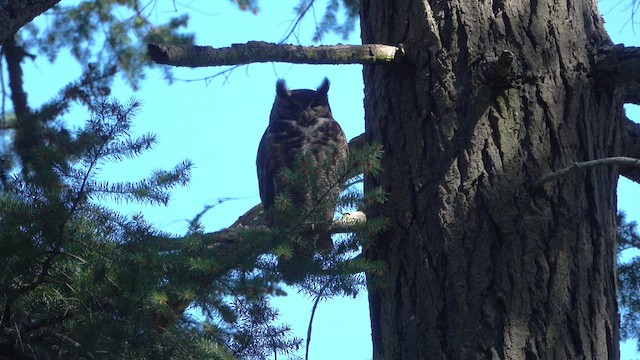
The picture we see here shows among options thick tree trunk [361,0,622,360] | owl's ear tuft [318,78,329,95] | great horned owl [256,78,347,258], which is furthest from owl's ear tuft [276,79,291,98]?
thick tree trunk [361,0,622,360]

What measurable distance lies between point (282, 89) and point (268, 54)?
2595 millimetres

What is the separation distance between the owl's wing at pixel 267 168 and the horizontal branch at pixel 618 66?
2417 mm

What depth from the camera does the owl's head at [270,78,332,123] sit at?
4.70 meters

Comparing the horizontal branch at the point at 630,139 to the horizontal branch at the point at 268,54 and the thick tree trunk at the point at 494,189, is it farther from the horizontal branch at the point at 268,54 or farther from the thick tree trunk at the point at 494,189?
the horizontal branch at the point at 268,54

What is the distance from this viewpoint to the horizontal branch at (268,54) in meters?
2.06

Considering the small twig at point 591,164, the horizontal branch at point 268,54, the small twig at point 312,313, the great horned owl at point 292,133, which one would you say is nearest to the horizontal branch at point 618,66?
the small twig at point 591,164

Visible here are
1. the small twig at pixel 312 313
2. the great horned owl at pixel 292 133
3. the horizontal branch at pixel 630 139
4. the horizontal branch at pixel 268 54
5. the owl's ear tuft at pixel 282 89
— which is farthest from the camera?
the owl's ear tuft at pixel 282 89

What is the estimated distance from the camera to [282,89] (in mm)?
4840

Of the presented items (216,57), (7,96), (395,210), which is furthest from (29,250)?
(7,96)

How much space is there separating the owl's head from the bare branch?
7.61 ft

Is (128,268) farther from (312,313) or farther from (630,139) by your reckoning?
(630,139)

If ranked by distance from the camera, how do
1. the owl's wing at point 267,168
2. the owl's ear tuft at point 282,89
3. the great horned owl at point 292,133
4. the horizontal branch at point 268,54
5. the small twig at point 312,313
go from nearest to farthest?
the horizontal branch at point 268,54 < the small twig at point 312,313 < the great horned owl at point 292,133 < the owl's wing at point 267,168 < the owl's ear tuft at point 282,89

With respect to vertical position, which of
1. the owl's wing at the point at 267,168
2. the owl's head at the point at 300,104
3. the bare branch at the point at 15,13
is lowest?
the bare branch at the point at 15,13

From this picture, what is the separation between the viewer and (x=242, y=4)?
5.35m
